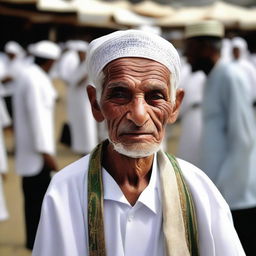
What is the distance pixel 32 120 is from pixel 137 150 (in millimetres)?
2805

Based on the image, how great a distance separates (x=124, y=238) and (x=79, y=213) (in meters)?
0.15

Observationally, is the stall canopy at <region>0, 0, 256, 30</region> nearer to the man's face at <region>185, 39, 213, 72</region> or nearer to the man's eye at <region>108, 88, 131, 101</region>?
the man's face at <region>185, 39, 213, 72</region>

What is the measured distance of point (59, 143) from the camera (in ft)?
34.3

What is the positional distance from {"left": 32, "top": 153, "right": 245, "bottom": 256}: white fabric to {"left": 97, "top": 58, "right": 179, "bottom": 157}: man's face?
163 millimetres

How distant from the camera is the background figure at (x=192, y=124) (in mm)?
4594

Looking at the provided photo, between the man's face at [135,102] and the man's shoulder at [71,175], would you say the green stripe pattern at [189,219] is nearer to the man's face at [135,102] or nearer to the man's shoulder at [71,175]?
the man's face at [135,102]

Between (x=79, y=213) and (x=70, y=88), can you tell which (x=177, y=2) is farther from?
(x=79, y=213)

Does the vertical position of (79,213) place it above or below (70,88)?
above

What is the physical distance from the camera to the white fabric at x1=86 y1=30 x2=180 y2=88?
5.71ft

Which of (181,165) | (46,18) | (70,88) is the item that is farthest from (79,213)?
(46,18)

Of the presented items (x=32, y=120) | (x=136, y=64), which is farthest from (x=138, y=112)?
(x=32, y=120)

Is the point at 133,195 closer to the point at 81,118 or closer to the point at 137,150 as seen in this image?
the point at 137,150

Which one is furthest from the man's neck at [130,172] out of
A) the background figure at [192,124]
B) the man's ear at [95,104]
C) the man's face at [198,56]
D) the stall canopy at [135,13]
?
the stall canopy at [135,13]

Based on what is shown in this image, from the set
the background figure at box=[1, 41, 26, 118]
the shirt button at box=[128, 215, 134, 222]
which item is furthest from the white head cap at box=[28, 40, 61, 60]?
the background figure at box=[1, 41, 26, 118]
